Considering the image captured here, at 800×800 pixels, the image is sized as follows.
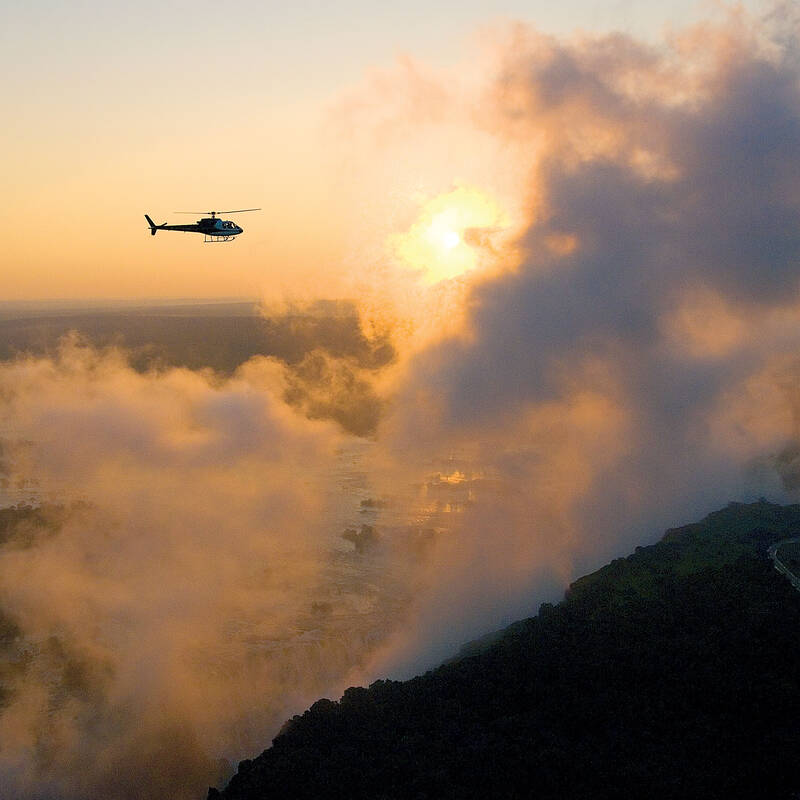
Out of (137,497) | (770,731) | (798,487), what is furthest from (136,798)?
(798,487)

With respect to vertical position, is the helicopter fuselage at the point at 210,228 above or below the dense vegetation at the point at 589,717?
above

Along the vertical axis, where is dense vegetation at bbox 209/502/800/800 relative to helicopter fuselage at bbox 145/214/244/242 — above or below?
below

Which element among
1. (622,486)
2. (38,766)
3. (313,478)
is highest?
(313,478)

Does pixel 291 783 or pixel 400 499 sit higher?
pixel 400 499

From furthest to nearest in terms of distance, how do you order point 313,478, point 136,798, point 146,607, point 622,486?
point 313,478
point 622,486
point 146,607
point 136,798

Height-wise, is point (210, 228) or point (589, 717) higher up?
point (210, 228)

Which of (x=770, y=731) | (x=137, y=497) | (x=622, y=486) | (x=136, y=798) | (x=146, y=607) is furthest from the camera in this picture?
(x=137, y=497)

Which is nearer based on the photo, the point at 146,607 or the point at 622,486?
the point at 146,607

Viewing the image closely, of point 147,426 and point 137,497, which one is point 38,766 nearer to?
point 137,497
